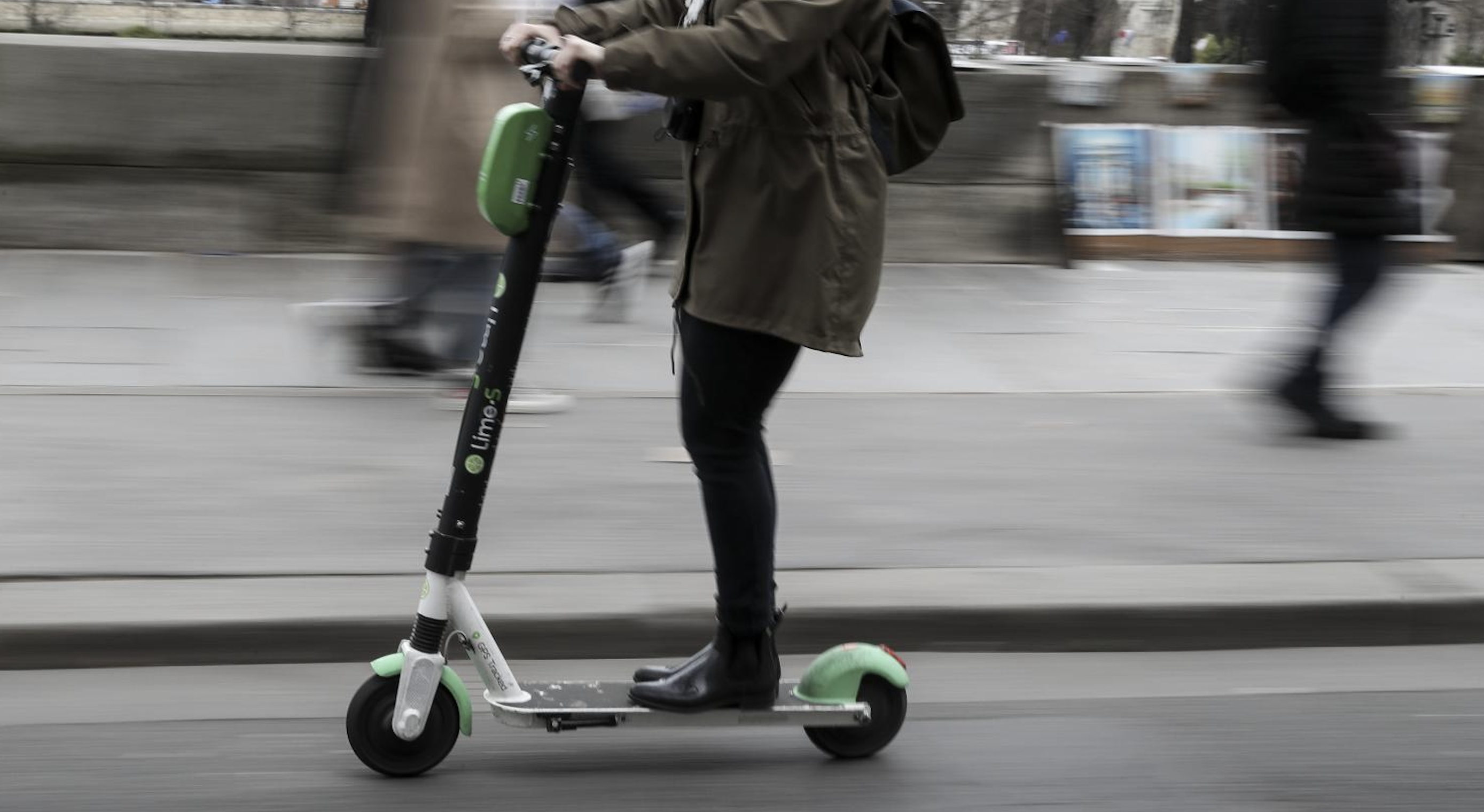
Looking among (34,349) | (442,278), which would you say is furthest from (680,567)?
(34,349)

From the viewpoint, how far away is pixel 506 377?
10.6 ft

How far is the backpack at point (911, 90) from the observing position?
324 cm

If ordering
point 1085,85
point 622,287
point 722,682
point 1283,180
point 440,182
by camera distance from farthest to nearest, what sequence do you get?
point 1283,180, point 1085,85, point 622,287, point 440,182, point 722,682

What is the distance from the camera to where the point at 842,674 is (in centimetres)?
347

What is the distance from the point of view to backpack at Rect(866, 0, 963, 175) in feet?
10.6

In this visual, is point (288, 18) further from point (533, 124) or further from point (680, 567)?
point (533, 124)

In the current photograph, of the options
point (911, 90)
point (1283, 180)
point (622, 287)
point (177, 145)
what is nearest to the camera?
point (911, 90)

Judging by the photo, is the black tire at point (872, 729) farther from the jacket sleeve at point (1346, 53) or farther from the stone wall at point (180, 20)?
the stone wall at point (180, 20)

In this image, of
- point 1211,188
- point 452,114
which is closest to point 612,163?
point 452,114

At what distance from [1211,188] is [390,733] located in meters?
7.36

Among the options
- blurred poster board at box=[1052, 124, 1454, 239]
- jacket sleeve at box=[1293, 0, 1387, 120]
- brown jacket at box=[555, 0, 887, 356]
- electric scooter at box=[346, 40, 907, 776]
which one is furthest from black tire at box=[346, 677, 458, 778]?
blurred poster board at box=[1052, 124, 1454, 239]

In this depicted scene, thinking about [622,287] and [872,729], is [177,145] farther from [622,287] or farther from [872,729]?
[872,729]

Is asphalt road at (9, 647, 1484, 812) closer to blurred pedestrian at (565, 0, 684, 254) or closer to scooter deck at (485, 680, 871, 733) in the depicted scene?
scooter deck at (485, 680, 871, 733)

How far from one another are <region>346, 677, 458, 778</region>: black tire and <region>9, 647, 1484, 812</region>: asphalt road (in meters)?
0.04
